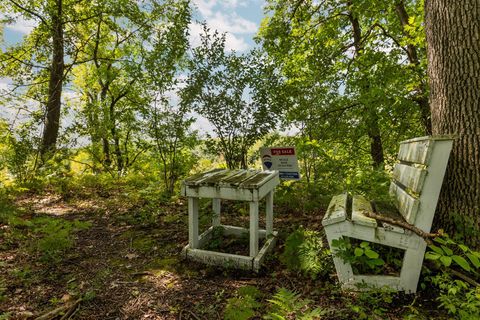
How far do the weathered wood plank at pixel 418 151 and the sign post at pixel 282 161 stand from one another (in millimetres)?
1567

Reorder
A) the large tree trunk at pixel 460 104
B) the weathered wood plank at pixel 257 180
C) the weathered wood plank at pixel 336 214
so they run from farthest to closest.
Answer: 1. the weathered wood plank at pixel 257 180
2. the large tree trunk at pixel 460 104
3. the weathered wood plank at pixel 336 214

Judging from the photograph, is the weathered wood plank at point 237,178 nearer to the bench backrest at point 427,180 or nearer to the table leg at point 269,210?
the table leg at point 269,210

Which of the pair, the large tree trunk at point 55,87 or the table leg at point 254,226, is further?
the large tree trunk at point 55,87

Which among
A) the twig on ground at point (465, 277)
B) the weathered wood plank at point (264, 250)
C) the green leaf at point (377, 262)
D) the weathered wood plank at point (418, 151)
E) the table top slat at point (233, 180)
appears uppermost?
the weathered wood plank at point (418, 151)

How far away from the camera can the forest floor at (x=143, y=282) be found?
215 cm

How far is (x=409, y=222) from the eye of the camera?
218 centimetres

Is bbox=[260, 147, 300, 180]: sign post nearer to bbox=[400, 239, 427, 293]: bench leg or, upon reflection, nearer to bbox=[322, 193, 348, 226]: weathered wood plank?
bbox=[322, 193, 348, 226]: weathered wood plank

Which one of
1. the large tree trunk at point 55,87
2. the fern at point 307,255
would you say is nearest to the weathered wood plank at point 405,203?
the fern at point 307,255

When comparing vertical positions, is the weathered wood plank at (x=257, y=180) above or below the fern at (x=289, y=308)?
above

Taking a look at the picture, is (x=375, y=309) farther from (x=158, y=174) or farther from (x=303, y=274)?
(x=158, y=174)

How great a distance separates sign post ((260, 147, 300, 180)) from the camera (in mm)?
4234

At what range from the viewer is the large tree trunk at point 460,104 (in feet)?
7.89

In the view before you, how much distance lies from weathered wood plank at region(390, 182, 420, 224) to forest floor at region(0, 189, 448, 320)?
62 centimetres

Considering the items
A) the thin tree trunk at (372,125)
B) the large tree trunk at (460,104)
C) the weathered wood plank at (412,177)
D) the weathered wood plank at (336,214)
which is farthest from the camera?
the thin tree trunk at (372,125)
